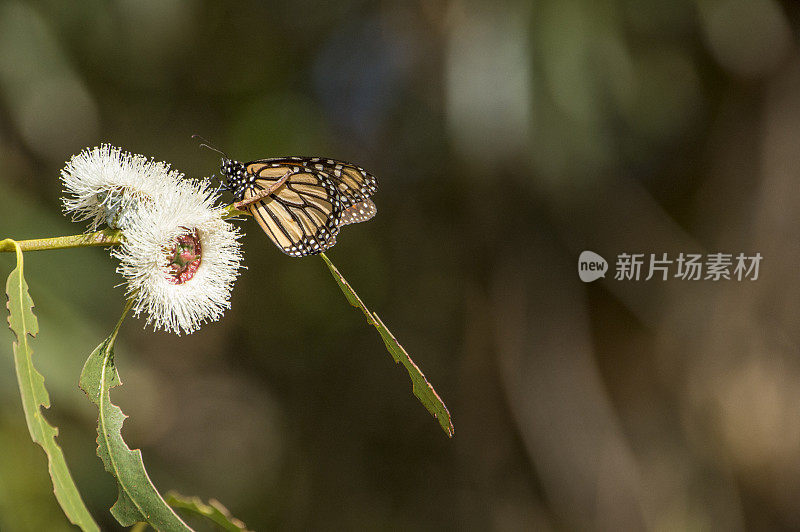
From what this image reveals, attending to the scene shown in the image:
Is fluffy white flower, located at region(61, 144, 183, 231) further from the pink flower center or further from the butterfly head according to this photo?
the butterfly head

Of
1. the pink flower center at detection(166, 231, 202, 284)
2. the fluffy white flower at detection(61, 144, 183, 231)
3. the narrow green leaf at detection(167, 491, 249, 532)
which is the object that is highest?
the fluffy white flower at detection(61, 144, 183, 231)

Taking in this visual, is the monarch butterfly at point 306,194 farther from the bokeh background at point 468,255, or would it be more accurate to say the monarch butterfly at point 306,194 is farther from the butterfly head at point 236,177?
the bokeh background at point 468,255

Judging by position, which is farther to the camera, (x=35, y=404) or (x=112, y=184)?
(x=112, y=184)

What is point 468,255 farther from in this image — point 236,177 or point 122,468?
point 122,468

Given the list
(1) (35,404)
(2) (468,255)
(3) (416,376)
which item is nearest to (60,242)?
(1) (35,404)

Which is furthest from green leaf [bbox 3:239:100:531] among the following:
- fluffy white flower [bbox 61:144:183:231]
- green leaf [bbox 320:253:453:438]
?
green leaf [bbox 320:253:453:438]

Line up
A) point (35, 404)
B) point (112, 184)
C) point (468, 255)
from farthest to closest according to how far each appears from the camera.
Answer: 1. point (468, 255)
2. point (112, 184)
3. point (35, 404)

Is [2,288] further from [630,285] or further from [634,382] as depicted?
[634,382]
